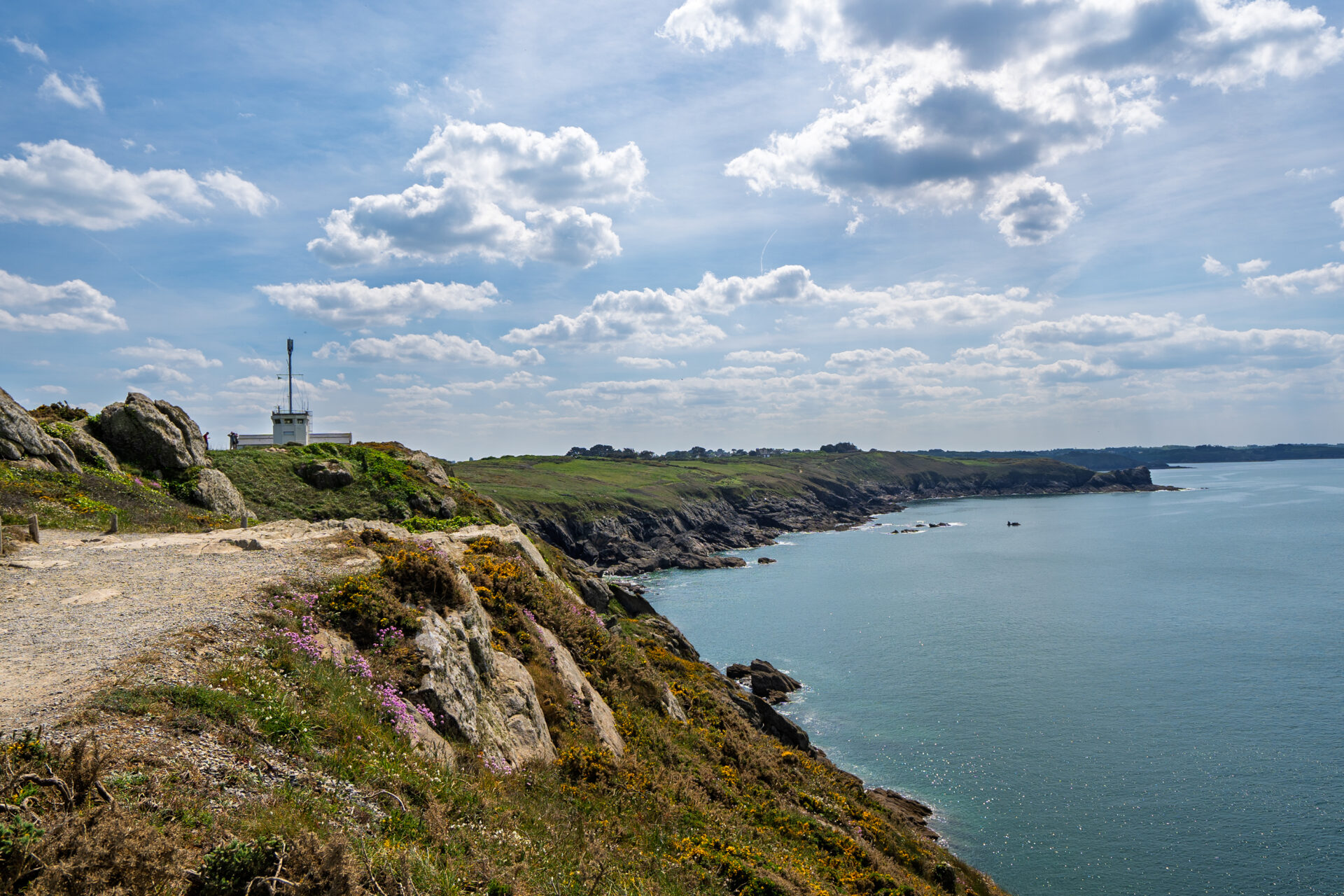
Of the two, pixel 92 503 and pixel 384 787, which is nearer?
pixel 384 787

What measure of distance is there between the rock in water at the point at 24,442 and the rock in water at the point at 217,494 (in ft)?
17.7

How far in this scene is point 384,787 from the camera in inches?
375

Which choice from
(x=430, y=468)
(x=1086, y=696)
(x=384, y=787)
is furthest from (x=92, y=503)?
(x=1086, y=696)

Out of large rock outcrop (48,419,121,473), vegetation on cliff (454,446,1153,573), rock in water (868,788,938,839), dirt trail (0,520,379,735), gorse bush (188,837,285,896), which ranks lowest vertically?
rock in water (868,788,938,839)

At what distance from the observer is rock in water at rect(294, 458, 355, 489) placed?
47.5m

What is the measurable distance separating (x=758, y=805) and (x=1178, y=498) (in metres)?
232

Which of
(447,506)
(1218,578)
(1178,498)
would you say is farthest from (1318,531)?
(447,506)

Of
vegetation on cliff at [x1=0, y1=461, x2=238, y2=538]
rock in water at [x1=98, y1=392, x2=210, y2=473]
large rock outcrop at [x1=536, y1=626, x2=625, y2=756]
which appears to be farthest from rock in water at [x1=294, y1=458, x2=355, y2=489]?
large rock outcrop at [x1=536, y1=626, x2=625, y2=756]

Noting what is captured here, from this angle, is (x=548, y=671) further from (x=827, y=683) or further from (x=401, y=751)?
(x=827, y=683)

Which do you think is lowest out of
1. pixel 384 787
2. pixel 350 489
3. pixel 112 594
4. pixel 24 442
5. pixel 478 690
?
pixel 478 690

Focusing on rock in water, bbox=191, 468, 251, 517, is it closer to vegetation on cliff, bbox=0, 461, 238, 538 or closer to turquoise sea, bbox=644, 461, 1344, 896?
vegetation on cliff, bbox=0, 461, 238, 538

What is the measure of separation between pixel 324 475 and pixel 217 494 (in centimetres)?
969

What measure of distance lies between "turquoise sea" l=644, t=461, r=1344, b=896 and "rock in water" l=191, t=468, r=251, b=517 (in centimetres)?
3738

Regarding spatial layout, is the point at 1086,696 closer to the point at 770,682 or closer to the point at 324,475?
the point at 770,682
